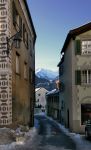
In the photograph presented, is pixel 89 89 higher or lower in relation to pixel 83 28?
lower

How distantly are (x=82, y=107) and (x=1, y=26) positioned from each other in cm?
1635

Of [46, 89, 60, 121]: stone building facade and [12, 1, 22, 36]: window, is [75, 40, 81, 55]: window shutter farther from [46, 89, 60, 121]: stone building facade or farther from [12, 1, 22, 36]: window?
[46, 89, 60, 121]: stone building facade

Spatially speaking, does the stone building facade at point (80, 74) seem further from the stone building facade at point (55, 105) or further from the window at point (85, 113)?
the stone building facade at point (55, 105)

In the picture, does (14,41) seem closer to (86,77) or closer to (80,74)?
(80,74)

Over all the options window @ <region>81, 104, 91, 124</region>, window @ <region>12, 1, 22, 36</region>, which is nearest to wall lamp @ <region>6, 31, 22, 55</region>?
window @ <region>12, 1, 22, 36</region>

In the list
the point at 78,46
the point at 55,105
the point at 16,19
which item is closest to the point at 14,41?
the point at 16,19

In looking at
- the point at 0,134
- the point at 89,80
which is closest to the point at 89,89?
the point at 89,80

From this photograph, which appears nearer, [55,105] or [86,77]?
[86,77]

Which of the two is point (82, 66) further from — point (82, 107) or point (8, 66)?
point (8, 66)

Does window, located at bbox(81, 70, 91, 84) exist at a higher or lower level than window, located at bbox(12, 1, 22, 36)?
lower

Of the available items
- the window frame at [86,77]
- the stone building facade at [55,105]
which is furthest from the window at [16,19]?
the stone building facade at [55,105]

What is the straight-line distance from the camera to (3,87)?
24.1 metres

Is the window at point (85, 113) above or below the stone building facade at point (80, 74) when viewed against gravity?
below

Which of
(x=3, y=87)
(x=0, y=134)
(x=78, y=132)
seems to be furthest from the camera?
(x=78, y=132)
